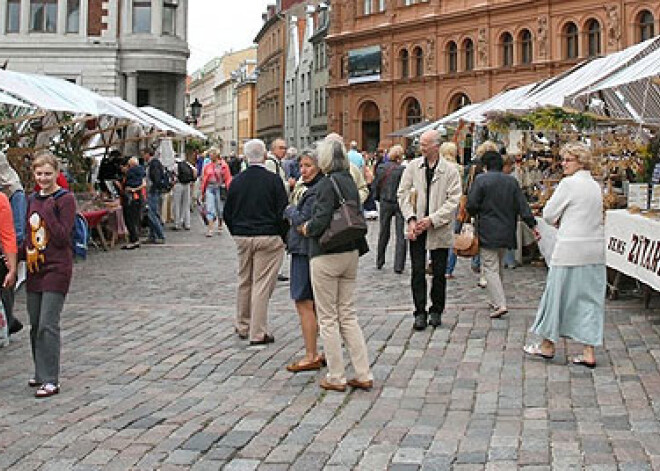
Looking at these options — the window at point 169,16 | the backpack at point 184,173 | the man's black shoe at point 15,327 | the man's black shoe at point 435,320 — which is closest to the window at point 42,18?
the window at point 169,16

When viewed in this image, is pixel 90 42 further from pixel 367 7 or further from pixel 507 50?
pixel 367 7

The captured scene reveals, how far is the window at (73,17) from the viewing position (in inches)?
1608

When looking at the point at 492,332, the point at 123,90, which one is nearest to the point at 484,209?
the point at 492,332

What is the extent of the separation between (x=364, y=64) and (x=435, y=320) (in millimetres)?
48831

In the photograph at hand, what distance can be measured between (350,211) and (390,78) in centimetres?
4927

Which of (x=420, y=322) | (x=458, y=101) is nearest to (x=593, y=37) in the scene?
(x=458, y=101)

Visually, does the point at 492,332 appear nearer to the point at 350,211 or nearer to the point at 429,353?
the point at 429,353

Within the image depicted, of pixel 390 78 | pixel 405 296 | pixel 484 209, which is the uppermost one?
pixel 390 78

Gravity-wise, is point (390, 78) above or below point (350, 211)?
above

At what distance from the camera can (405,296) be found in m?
10.9

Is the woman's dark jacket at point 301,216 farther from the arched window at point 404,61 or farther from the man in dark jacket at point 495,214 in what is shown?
the arched window at point 404,61

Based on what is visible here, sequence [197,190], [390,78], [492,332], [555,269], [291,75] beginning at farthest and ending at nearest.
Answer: [291,75], [390,78], [197,190], [492,332], [555,269]

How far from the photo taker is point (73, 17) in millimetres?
40938

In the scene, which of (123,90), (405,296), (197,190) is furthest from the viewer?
Answer: (123,90)
